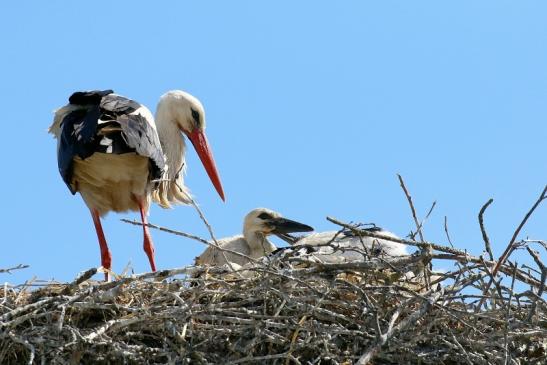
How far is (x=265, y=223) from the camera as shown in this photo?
284 inches

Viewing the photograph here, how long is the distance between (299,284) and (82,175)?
2455 millimetres

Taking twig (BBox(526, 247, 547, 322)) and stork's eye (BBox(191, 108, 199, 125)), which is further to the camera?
stork's eye (BBox(191, 108, 199, 125))

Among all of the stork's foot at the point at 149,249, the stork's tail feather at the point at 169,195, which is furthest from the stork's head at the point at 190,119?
the stork's foot at the point at 149,249

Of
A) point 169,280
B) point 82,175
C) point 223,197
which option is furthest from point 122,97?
point 169,280

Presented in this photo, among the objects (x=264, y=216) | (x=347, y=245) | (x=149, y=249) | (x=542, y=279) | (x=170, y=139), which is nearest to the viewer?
(x=542, y=279)

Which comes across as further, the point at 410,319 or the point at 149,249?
the point at 149,249

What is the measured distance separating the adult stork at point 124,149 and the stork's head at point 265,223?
331mm

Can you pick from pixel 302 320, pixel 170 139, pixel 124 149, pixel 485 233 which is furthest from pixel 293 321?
pixel 170 139

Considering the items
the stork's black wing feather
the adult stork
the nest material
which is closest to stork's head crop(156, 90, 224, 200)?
the adult stork

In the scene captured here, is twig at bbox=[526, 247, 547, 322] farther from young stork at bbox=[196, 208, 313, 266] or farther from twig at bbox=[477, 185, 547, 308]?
young stork at bbox=[196, 208, 313, 266]

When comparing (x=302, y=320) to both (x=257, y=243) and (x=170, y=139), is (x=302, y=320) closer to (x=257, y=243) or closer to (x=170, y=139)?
(x=257, y=243)

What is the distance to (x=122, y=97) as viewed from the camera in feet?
22.5

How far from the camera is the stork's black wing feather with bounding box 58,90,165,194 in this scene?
20.5 ft

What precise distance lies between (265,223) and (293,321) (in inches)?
105
